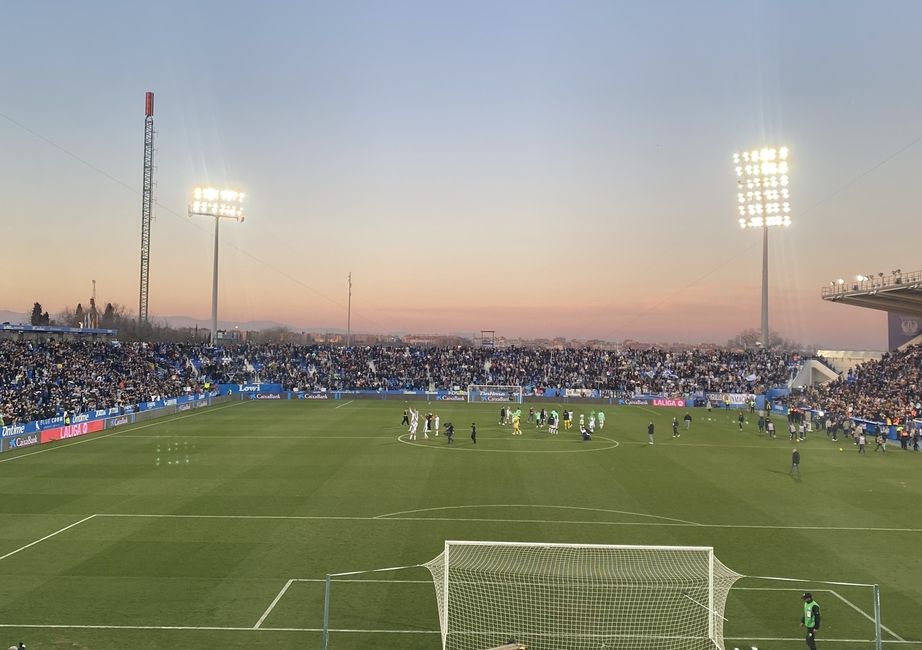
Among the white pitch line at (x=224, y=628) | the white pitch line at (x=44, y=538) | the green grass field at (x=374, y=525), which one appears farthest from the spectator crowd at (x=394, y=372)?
the white pitch line at (x=224, y=628)

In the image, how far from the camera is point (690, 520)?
21109 mm

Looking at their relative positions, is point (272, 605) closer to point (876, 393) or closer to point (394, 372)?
point (876, 393)

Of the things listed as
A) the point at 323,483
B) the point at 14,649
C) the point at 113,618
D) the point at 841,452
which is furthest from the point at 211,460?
the point at 841,452

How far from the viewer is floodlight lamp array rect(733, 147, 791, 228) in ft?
200

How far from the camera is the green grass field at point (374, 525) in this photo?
13461 millimetres

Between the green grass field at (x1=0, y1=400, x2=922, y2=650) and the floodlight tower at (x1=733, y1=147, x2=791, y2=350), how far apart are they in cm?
3108

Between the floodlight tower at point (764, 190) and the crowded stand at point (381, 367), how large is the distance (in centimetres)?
956

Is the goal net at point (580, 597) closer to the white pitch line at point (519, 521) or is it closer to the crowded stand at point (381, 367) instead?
the white pitch line at point (519, 521)

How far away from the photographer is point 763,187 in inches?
2450

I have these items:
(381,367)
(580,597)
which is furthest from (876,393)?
(381,367)

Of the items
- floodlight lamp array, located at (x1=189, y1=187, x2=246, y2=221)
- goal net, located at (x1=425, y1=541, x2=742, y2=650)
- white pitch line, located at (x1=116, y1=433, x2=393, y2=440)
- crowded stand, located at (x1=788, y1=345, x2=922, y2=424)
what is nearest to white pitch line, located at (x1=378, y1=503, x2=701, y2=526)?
goal net, located at (x1=425, y1=541, x2=742, y2=650)

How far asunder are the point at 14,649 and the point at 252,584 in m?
5.44

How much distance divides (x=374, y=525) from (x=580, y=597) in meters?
7.59

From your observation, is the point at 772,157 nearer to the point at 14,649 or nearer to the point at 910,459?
the point at 910,459
